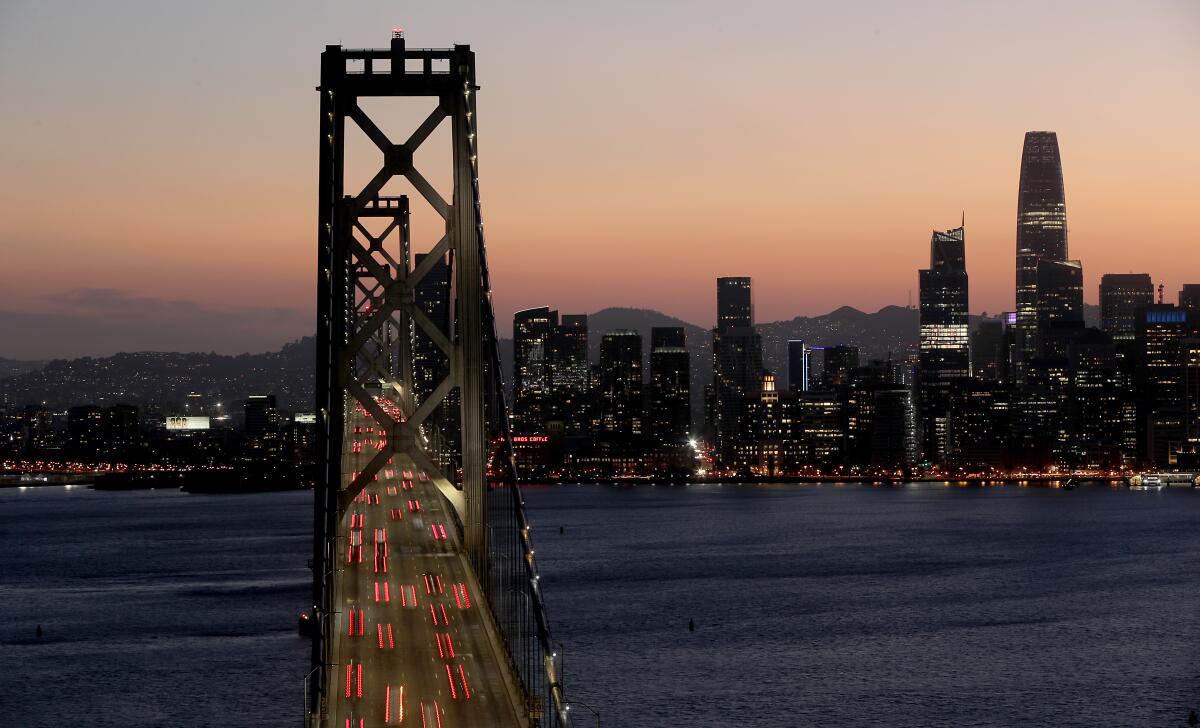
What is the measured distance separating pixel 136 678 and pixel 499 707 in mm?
31343

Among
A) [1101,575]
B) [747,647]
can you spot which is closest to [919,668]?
[747,647]

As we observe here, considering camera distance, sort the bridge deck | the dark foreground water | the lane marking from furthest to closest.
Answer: the dark foreground water < the lane marking < the bridge deck

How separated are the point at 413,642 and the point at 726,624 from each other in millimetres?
39012

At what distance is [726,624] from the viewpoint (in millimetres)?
66562

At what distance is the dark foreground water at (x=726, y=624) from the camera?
4866 centimetres

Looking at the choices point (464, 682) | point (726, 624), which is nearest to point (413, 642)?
point (464, 682)

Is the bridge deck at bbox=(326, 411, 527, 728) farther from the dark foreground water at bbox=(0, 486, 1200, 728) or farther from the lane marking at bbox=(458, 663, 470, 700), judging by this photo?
the dark foreground water at bbox=(0, 486, 1200, 728)

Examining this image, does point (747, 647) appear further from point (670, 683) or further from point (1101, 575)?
point (1101, 575)

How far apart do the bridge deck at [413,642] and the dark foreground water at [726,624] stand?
753cm

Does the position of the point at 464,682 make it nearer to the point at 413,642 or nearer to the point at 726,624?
the point at 413,642

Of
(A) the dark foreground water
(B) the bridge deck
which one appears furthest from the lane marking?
(A) the dark foreground water

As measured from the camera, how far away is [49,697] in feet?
162

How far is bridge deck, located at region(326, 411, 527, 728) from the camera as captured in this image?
24312mm

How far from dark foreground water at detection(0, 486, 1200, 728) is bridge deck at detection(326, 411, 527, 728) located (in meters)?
7.53
